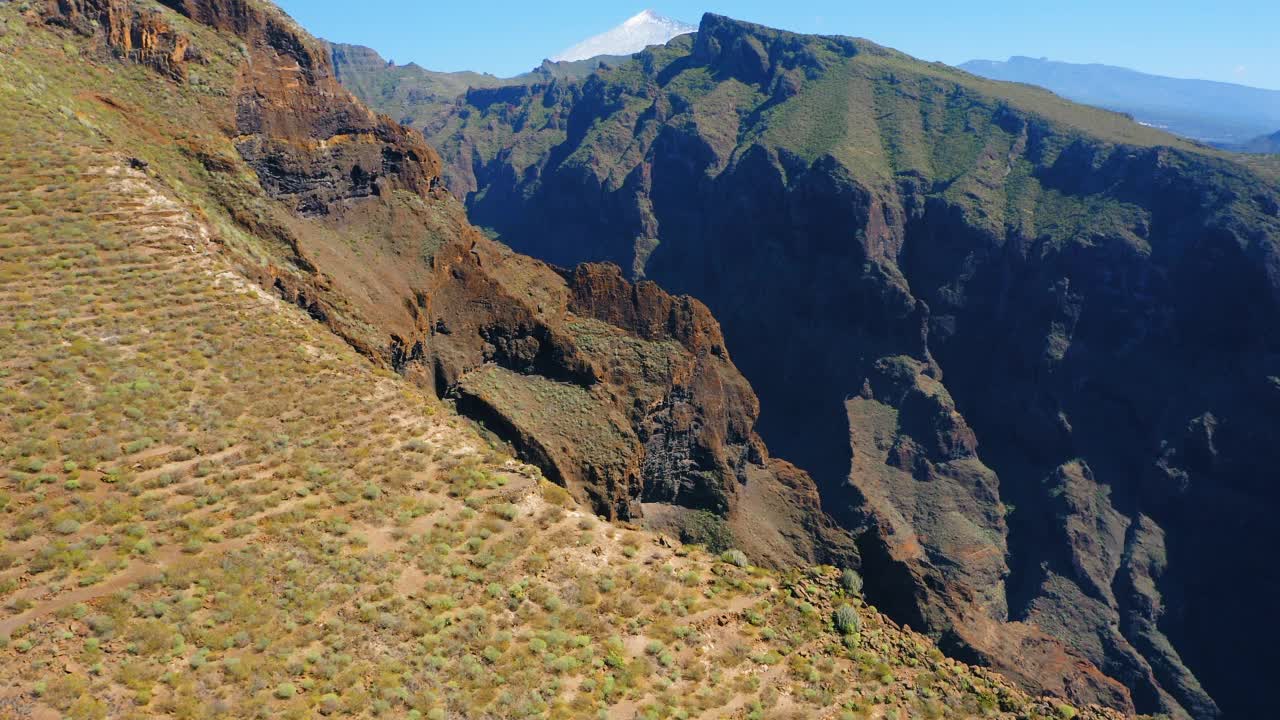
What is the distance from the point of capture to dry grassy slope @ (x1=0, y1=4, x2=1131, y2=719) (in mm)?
17500

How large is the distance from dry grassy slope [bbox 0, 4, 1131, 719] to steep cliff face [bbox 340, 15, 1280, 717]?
42622mm

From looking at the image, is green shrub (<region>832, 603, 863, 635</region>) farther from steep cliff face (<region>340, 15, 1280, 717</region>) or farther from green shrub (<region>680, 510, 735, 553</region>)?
steep cliff face (<region>340, 15, 1280, 717</region>)

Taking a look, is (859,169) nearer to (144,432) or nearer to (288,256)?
(288,256)

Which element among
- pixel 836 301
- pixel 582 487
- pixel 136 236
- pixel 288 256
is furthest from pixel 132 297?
pixel 836 301

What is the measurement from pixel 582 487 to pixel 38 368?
31497 mm

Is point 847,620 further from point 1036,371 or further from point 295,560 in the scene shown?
point 1036,371

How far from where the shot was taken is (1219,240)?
11819 centimetres

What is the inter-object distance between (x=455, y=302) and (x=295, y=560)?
37733mm

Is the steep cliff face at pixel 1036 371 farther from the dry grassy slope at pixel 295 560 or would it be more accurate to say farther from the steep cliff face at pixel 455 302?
the dry grassy slope at pixel 295 560

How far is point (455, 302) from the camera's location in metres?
57.2

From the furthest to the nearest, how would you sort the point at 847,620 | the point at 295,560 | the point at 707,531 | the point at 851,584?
the point at 707,531, the point at 851,584, the point at 847,620, the point at 295,560

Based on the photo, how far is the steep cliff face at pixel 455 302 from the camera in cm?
5053

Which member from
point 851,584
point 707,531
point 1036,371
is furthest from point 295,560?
point 1036,371

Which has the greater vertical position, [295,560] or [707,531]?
[295,560]
